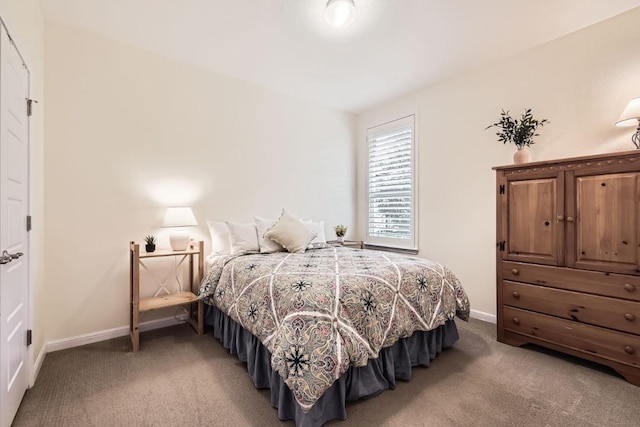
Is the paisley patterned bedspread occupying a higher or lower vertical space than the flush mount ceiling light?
lower

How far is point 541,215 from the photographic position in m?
2.50

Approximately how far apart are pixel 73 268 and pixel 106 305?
0.44 meters

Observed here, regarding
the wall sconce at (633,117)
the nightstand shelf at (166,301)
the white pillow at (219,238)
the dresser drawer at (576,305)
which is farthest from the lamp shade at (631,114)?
the nightstand shelf at (166,301)

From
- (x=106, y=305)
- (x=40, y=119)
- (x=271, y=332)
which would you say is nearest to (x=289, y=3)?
(x=40, y=119)

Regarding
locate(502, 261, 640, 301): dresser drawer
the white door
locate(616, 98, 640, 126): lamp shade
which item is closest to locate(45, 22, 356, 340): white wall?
the white door

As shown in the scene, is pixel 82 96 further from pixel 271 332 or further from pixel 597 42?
pixel 597 42

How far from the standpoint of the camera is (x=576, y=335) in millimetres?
2291

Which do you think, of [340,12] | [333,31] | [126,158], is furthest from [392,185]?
[126,158]

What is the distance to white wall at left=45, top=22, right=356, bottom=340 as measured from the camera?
2576 mm

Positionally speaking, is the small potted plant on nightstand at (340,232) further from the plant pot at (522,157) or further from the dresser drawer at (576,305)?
the plant pot at (522,157)

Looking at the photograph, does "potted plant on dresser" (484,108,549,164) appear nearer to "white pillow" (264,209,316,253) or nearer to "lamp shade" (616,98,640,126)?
"lamp shade" (616,98,640,126)

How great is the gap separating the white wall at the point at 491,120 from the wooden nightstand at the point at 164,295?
2.72m

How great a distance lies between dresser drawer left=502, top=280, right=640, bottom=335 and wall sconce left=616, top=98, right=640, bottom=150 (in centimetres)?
122

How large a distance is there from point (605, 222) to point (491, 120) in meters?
1.53
